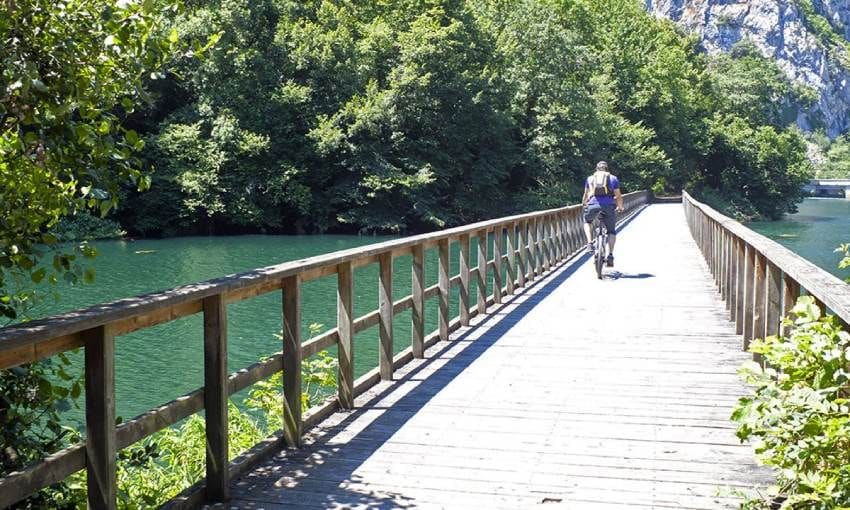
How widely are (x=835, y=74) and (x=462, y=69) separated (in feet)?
564

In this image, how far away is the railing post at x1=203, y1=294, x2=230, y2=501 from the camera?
4.54 meters

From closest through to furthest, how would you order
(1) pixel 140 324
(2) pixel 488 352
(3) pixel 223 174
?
(1) pixel 140 324
(2) pixel 488 352
(3) pixel 223 174

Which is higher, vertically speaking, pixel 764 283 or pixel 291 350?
pixel 764 283

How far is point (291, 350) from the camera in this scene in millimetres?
5402

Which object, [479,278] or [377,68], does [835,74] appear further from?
[479,278]

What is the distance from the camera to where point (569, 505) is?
4488 mm

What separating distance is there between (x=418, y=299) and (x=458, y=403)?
1.64m

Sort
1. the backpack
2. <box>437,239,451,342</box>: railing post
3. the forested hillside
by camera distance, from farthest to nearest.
A: the forested hillside
the backpack
<box>437,239,451,342</box>: railing post

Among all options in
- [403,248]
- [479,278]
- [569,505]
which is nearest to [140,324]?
[569,505]

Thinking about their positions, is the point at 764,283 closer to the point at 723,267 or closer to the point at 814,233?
the point at 723,267

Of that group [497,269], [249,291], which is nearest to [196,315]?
[497,269]

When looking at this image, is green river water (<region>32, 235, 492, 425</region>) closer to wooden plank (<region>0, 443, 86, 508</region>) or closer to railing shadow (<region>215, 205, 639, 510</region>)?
railing shadow (<region>215, 205, 639, 510</region>)

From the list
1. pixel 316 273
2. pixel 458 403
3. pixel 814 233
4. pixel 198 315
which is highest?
pixel 316 273

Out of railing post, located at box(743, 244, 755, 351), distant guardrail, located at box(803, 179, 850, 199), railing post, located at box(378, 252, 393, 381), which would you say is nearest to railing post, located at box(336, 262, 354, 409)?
railing post, located at box(378, 252, 393, 381)
